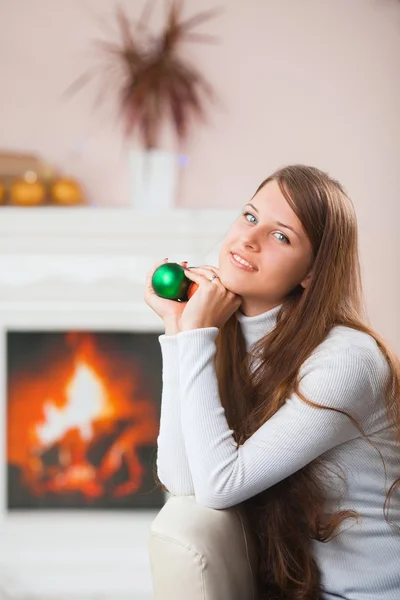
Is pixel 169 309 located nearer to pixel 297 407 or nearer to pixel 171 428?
pixel 171 428

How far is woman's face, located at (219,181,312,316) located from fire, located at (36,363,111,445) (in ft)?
5.12

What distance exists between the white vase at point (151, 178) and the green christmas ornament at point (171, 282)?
4.02 feet

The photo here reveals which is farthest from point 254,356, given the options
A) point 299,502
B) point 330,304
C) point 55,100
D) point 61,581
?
point 55,100

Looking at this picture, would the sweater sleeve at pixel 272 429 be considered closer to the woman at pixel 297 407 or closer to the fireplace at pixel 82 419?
the woman at pixel 297 407

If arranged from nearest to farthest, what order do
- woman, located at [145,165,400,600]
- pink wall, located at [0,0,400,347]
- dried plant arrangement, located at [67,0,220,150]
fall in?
woman, located at [145,165,400,600], dried plant arrangement, located at [67,0,220,150], pink wall, located at [0,0,400,347]

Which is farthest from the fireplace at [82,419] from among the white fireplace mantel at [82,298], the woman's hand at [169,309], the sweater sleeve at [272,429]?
the sweater sleeve at [272,429]

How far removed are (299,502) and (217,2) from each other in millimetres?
2396

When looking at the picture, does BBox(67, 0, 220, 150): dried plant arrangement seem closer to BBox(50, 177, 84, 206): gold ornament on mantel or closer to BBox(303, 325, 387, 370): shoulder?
BBox(50, 177, 84, 206): gold ornament on mantel

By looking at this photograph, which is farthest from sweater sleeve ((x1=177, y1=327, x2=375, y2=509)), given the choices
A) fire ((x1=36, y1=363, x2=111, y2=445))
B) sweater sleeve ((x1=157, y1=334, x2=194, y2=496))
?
fire ((x1=36, y1=363, x2=111, y2=445))

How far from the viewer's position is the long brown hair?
1.51m

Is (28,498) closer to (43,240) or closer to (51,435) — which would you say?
(51,435)

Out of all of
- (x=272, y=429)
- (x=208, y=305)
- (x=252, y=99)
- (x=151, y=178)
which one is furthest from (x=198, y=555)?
(x=252, y=99)

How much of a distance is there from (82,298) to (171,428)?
1.35m

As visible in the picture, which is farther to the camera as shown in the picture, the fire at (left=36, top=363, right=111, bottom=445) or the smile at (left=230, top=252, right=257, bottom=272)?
the fire at (left=36, top=363, right=111, bottom=445)
